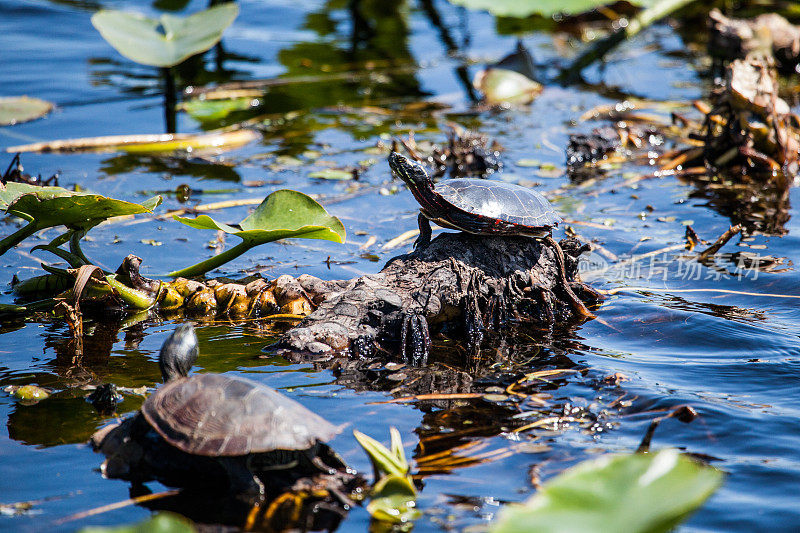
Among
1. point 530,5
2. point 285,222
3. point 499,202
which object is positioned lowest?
point 285,222

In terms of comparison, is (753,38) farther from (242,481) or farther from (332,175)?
(242,481)

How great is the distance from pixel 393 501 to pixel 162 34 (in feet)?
17.5

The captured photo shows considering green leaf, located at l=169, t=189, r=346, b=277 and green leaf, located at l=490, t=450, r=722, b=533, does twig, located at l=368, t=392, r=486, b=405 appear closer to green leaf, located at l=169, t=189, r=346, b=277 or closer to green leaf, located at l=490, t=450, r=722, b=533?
green leaf, located at l=169, t=189, r=346, b=277

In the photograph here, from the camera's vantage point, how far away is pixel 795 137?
6.15 meters

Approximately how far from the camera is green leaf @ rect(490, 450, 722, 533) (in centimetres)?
161

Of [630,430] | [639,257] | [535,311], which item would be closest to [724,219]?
[639,257]

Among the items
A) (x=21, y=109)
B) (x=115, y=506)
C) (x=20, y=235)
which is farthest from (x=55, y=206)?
(x=21, y=109)

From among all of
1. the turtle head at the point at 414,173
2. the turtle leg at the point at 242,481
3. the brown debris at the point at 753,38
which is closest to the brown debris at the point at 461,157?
the turtle head at the point at 414,173

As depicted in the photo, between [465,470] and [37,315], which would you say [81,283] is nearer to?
A: [37,315]

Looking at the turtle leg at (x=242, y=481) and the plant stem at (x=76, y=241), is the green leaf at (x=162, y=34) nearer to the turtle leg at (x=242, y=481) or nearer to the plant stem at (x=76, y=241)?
the plant stem at (x=76, y=241)

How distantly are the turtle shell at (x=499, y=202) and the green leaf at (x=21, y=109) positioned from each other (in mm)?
4728

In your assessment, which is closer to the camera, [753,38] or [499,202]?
[499,202]

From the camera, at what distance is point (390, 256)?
15.3 ft

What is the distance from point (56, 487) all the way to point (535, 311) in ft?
7.74
